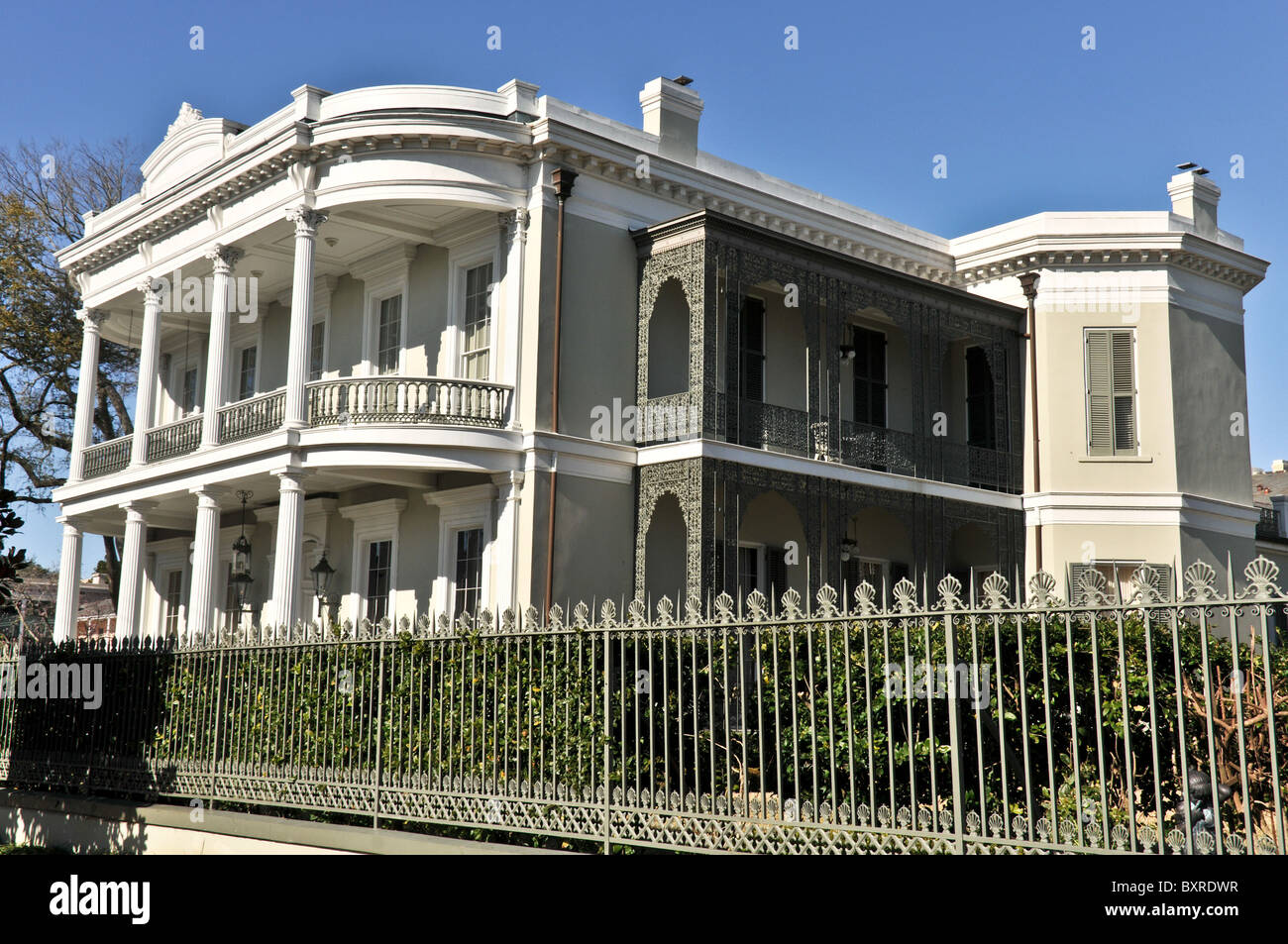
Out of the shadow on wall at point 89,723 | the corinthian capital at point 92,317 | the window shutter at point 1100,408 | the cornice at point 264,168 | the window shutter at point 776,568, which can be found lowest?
the shadow on wall at point 89,723

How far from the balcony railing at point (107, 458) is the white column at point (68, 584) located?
119 centimetres

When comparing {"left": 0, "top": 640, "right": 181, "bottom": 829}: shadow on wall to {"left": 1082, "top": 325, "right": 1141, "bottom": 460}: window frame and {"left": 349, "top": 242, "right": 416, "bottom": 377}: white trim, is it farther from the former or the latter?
{"left": 1082, "top": 325, "right": 1141, "bottom": 460}: window frame

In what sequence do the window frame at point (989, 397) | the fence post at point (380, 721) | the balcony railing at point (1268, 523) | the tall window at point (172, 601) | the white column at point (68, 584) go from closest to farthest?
the fence post at point (380, 721) < the window frame at point (989, 397) < the white column at point (68, 584) < the tall window at point (172, 601) < the balcony railing at point (1268, 523)

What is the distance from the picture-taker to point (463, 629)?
31.9ft

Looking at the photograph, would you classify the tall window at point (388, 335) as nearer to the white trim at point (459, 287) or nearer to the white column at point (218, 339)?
the white trim at point (459, 287)

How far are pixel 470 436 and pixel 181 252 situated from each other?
738 centimetres

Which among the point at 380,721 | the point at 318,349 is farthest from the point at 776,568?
the point at 380,721

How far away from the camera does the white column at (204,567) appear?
61.9 feet

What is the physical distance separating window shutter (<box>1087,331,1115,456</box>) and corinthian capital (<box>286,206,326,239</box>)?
13090mm

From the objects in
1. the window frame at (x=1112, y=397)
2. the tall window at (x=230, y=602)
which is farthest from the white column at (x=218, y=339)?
the window frame at (x=1112, y=397)

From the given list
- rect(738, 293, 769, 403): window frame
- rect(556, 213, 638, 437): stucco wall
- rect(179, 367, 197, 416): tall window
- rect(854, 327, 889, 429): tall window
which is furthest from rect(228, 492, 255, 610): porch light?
rect(854, 327, 889, 429): tall window

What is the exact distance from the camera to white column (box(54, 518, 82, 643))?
73.3ft
